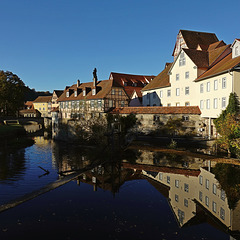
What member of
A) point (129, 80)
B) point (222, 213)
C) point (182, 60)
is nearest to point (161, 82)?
point (182, 60)

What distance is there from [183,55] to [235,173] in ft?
69.7

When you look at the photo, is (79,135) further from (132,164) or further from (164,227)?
(164,227)

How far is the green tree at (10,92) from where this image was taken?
56.9 m

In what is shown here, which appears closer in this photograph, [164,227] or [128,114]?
[164,227]

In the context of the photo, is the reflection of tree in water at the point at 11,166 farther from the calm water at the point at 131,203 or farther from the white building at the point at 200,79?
the white building at the point at 200,79

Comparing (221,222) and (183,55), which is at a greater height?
(183,55)

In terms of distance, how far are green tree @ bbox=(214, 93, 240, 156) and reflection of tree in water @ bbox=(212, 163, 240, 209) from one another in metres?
2.31

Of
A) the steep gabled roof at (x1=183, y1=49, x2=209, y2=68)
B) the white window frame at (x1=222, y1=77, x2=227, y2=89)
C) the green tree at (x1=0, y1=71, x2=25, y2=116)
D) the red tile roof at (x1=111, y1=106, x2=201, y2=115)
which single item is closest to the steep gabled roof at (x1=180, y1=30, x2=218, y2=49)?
the steep gabled roof at (x1=183, y1=49, x2=209, y2=68)

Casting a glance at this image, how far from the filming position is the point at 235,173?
16.0m

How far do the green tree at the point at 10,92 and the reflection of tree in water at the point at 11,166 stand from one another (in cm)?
3183

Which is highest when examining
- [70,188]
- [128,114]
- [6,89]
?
[6,89]

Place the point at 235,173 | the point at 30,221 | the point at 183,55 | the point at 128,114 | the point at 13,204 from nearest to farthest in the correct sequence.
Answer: the point at 30,221, the point at 13,204, the point at 235,173, the point at 183,55, the point at 128,114

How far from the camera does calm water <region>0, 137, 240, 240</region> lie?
8914 millimetres

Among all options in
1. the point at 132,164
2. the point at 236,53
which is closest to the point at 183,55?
the point at 236,53
